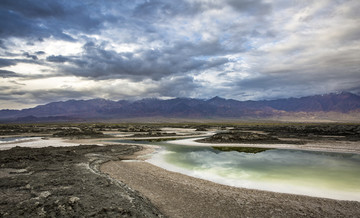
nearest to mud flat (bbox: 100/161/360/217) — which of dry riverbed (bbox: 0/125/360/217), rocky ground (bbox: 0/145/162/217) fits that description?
dry riverbed (bbox: 0/125/360/217)

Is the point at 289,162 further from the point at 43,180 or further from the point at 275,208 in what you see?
the point at 43,180

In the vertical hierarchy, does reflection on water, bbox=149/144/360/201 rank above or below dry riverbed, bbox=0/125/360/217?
below

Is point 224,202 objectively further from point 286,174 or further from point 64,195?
point 286,174

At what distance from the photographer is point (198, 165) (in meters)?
21.9

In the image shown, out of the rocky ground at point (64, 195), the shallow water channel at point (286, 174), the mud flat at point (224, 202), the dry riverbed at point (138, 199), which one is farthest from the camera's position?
the shallow water channel at point (286, 174)

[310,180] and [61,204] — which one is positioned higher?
[61,204]

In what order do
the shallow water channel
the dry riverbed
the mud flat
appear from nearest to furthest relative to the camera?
1. the dry riverbed
2. the mud flat
3. the shallow water channel

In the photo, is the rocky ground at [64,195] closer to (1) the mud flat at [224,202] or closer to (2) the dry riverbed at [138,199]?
(2) the dry riverbed at [138,199]

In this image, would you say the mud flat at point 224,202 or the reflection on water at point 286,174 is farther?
the reflection on water at point 286,174

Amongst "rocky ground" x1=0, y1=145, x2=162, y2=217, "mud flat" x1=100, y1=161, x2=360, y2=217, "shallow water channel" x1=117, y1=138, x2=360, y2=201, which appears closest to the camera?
"rocky ground" x1=0, y1=145, x2=162, y2=217

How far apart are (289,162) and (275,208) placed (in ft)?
48.7

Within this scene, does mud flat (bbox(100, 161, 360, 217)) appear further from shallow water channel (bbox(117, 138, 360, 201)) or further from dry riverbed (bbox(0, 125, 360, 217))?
shallow water channel (bbox(117, 138, 360, 201))

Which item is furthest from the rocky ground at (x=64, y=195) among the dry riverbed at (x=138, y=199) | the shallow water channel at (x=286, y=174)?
the shallow water channel at (x=286, y=174)

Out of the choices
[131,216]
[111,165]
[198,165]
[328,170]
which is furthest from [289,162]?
[131,216]
